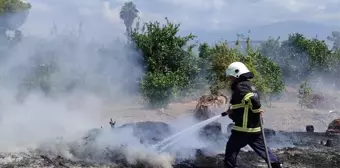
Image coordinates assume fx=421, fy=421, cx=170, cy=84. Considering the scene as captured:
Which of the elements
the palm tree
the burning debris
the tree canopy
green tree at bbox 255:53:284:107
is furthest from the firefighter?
the palm tree

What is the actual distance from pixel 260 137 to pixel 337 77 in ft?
96.8

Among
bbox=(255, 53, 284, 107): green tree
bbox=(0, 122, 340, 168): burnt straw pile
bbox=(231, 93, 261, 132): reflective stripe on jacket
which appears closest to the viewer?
bbox=(231, 93, 261, 132): reflective stripe on jacket

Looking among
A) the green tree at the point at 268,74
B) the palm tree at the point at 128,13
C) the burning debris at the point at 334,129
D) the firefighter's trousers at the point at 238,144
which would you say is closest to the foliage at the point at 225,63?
the green tree at the point at 268,74

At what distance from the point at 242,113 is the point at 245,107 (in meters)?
0.10

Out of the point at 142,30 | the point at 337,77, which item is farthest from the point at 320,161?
the point at 337,77

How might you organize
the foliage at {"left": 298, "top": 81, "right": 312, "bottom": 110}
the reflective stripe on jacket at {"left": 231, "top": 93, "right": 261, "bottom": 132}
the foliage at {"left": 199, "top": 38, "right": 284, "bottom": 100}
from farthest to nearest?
1. the foliage at {"left": 298, "top": 81, "right": 312, "bottom": 110}
2. the foliage at {"left": 199, "top": 38, "right": 284, "bottom": 100}
3. the reflective stripe on jacket at {"left": 231, "top": 93, "right": 261, "bottom": 132}

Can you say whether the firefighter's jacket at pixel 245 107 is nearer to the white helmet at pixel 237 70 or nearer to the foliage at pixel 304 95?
the white helmet at pixel 237 70

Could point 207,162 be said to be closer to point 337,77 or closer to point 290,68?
point 290,68

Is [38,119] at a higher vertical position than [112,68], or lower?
lower

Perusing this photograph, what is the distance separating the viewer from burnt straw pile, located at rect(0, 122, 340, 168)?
6.94 meters

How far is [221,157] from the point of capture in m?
8.12

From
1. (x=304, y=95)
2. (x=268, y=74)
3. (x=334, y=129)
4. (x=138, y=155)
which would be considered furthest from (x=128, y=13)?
(x=138, y=155)

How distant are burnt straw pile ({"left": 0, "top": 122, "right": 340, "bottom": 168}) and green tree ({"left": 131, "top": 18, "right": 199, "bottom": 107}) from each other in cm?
744

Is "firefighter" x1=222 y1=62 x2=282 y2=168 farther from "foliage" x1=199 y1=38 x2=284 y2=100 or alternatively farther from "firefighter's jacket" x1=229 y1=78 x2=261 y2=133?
"foliage" x1=199 y1=38 x2=284 y2=100
